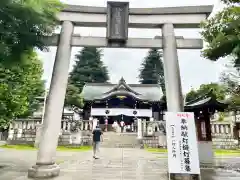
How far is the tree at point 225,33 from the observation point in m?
5.64

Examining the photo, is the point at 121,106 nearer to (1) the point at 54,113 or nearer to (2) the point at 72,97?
(2) the point at 72,97

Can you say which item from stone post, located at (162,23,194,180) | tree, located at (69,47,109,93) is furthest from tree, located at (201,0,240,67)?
tree, located at (69,47,109,93)

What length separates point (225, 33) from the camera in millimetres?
6004

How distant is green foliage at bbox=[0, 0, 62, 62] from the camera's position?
4.55 metres

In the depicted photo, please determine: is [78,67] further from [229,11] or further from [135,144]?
[229,11]

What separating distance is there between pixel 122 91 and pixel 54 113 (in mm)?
24864

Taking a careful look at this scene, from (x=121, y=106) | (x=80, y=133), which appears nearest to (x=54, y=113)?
(x=80, y=133)

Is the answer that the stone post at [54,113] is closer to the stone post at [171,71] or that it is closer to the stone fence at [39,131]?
the stone post at [171,71]

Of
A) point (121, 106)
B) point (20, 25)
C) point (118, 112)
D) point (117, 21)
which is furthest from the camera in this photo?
point (121, 106)

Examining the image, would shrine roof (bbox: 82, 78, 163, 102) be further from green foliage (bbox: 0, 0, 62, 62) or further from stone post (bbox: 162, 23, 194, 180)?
green foliage (bbox: 0, 0, 62, 62)

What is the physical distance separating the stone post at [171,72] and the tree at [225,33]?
117 cm

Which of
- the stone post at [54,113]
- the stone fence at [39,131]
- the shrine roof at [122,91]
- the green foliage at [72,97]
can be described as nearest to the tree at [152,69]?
the shrine roof at [122,91]

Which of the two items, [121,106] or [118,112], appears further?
[121,106]

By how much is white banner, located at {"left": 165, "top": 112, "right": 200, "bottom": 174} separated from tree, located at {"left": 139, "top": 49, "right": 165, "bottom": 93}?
146ft
